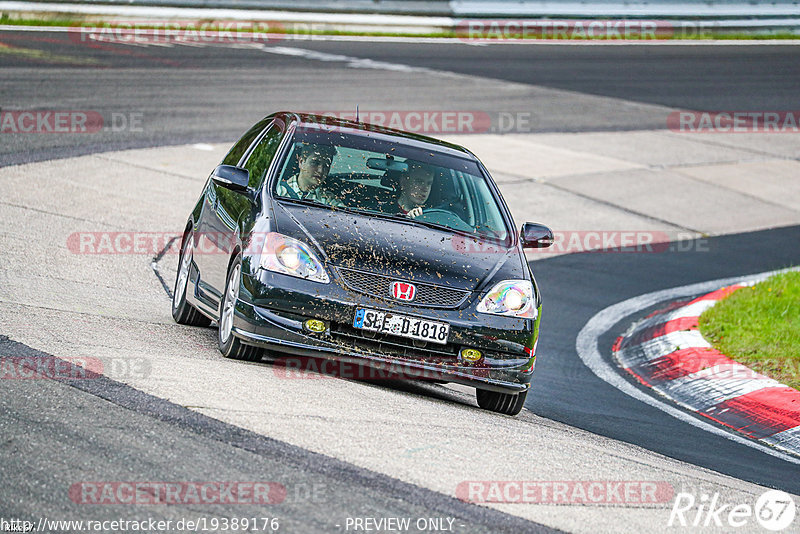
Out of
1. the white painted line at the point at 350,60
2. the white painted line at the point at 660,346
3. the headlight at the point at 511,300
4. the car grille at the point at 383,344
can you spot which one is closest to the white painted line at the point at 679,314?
the white painted line at the point at 660,346

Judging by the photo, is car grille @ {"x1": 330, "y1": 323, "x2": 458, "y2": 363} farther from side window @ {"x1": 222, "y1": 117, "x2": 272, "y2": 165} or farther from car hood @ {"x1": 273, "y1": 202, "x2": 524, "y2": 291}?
side window @ {"x1": 222, "y1": 117, "x2": 272, "y2": 165}

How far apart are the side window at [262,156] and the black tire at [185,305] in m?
0.82

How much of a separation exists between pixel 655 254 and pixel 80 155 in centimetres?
684

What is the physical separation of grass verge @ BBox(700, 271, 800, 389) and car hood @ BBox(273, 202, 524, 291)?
2.81 m

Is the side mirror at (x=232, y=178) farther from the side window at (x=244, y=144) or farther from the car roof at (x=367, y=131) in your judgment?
the side window at (x=244, y=144)

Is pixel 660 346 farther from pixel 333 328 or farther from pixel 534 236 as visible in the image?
pixel 333 328

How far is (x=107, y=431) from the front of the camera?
539cm

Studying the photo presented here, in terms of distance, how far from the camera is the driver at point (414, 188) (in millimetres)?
8062

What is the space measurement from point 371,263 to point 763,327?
4.60m

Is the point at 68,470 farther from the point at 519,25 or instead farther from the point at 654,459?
the point at 519,25

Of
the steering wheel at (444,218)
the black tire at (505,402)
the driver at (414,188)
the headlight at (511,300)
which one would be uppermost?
the driver at (414,188)

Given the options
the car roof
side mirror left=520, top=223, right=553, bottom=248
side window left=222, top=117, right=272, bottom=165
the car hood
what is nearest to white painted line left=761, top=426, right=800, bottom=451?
side mirror left=520, top=223, right=553, bottom=248

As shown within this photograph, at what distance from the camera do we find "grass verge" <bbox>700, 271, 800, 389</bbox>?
31.5ft

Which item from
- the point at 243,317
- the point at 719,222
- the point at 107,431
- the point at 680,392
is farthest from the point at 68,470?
the point at 719,222
